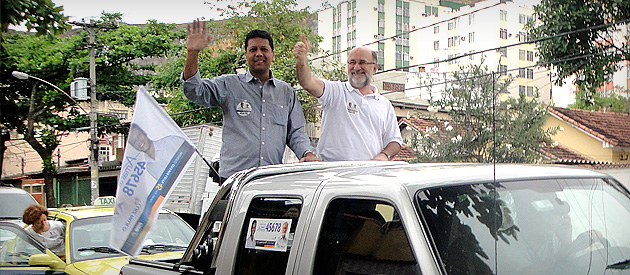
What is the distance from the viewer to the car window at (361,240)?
2334 mm

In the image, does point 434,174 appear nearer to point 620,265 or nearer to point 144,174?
point 620,265

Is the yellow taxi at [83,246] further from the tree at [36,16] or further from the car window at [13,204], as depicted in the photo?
the car window at [13,204]

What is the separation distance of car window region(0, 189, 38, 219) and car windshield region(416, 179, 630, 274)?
10.4m

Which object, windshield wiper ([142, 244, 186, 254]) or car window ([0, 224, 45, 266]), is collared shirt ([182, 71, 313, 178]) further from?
car window ([0, 224, 45, 266])

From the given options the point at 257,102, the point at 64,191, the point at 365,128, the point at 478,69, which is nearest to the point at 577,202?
the point at 478,69

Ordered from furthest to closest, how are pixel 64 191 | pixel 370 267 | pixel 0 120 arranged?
pixel 64 191, pixel 0 120, pixel 370 267

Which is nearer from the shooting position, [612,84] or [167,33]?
[612,84]

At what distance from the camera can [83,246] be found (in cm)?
627

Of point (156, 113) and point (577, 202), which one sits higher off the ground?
point (156, 113)

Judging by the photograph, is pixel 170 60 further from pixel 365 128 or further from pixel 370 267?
pixel 370 267

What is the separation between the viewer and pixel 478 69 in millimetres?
3516

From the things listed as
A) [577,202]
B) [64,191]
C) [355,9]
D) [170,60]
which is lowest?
[64,191]

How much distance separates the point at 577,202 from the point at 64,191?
31723mm

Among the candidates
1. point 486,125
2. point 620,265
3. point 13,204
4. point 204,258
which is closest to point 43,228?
point 204,258
